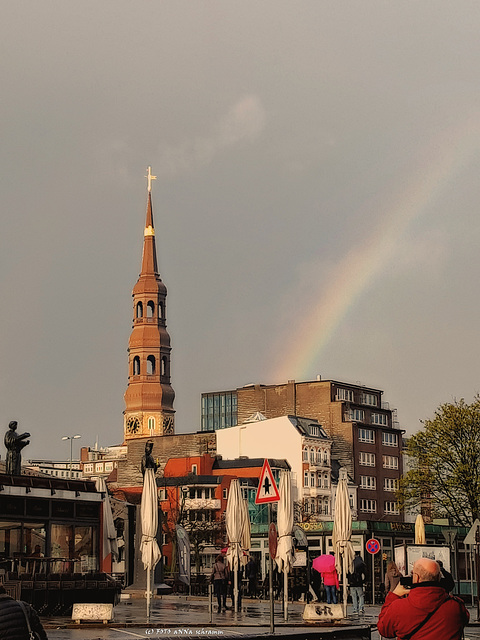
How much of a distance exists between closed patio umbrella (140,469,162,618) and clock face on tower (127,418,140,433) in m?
165

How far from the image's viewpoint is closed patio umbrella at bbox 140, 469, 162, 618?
27250 mm

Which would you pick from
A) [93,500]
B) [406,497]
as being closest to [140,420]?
[406,497]

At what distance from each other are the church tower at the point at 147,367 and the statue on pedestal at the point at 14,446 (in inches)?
6172

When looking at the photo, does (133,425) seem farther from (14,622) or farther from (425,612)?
(14,622)

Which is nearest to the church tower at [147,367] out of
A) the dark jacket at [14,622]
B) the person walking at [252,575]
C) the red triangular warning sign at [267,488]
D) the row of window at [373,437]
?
the row of window at [373,437]

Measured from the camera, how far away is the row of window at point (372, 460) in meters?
121

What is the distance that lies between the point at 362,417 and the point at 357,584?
307 ft

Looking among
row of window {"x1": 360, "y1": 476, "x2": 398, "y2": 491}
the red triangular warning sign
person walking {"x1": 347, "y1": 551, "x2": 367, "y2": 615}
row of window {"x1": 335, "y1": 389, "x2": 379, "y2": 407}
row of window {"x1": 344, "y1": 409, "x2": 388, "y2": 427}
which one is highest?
row of window {"x1": 335, "y1": 389, "x2": 379, "y2": 407}

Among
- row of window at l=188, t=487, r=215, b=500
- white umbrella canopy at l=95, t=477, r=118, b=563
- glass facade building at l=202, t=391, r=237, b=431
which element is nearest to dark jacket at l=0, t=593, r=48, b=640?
white umbrella canopy at l=95, t=477, r=118, b=563

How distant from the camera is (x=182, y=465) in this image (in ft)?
406

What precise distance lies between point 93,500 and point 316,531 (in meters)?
25.1

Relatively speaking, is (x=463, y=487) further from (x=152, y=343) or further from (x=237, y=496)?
(x=152, y=343)

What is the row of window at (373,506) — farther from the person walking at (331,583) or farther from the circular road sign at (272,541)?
the circular road sign at (272,541)

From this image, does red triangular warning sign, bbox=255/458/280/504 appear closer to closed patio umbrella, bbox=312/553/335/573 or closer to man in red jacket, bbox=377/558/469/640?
man in red jacket, bbox=377/558/469/640
